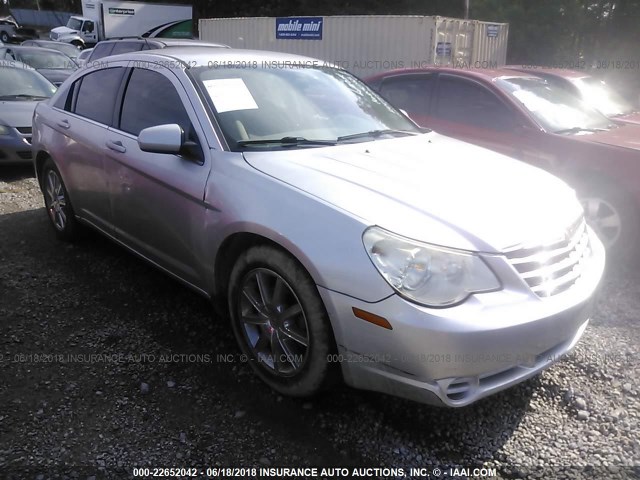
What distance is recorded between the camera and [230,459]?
238 cm

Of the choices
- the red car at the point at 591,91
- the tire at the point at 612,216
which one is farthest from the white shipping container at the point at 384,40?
the tire at the point at 612,216

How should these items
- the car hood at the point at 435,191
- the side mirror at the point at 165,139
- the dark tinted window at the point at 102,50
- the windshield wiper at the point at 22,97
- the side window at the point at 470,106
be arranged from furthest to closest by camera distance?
1. the dark tinted window at the point at 102,50
2. the windshield wiper at the point at 22,97
3. the side window at the point at 470,106
4. the side mirror at the point at 165,139
5. the car hood at the point at 435,191

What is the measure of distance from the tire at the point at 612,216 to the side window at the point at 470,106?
38.1 inches

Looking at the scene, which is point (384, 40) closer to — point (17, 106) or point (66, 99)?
point (17, 106)

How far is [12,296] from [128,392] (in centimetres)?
156

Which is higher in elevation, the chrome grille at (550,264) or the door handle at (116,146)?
the door handle at (116,146)

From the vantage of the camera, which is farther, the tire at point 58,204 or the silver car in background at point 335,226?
the tire at point 58,204

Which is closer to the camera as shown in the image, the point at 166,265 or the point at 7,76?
the point at 166,265

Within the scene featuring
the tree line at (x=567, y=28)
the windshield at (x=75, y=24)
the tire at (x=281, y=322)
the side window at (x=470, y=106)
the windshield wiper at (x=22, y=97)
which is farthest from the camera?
the windshield at (x=75, y=24)

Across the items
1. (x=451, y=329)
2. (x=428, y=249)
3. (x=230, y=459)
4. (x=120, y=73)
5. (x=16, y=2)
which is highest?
(x=16, y=2)

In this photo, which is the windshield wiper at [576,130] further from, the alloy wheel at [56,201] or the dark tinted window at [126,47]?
the dark tinted window at [126,47]

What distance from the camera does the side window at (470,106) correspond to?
5.28 metres

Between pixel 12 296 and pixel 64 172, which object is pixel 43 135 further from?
pixel 12 296

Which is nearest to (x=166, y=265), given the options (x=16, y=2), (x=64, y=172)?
(x=64, y=172)
